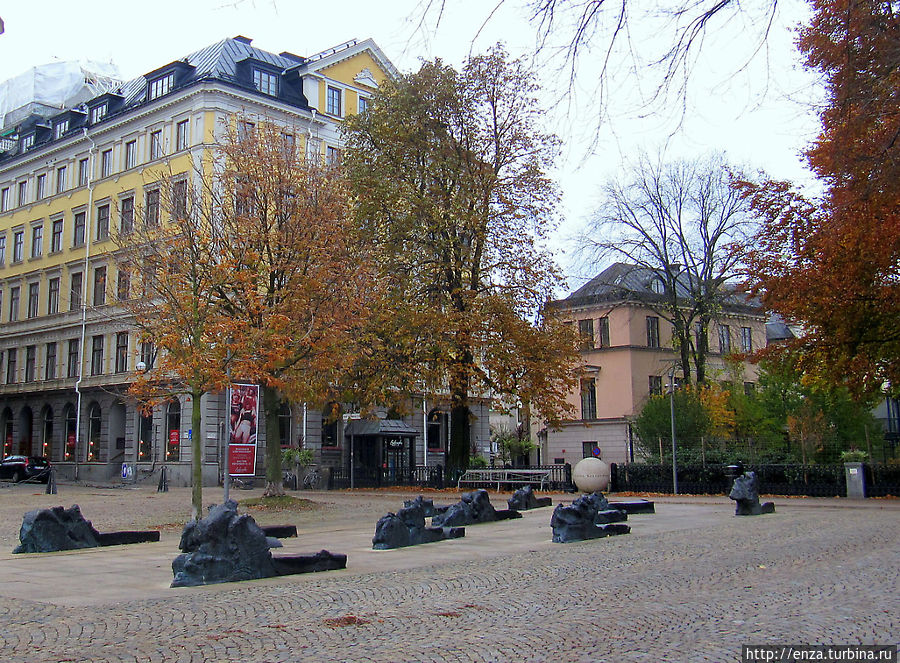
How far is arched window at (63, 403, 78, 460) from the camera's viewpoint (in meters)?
50.7

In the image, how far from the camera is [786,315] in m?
24.6

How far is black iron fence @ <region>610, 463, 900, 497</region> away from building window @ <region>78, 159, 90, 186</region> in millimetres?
37614

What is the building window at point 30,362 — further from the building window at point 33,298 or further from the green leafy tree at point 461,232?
the green leafy tree at point 461,232

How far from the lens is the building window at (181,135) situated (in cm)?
4694

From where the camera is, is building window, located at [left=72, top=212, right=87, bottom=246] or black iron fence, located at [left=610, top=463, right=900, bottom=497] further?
building window, located at [left=72, top=212, right=87, bottom=246]

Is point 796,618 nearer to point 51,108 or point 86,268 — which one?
point 86,268

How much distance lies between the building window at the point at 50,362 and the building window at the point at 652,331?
3668 centimetres

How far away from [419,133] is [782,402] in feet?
67.3

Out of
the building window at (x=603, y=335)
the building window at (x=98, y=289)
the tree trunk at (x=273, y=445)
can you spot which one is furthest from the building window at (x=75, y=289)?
the building window at (x=603, y=335)

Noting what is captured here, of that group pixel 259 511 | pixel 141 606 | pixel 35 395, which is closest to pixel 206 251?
pixel 259 511

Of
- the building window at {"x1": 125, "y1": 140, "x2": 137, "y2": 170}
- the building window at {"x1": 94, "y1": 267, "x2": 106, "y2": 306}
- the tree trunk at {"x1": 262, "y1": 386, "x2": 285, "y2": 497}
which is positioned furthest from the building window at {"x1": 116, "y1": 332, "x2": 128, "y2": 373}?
the tree trunk at {"x1": 262, "y1": 386, "x2": 285, "y2": 497}

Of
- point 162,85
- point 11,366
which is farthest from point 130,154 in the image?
point 11,366

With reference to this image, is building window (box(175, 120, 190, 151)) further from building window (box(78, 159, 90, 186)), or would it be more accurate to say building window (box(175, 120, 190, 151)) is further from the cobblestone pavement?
the cobblestone pavement

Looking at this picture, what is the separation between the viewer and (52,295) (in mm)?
54500
